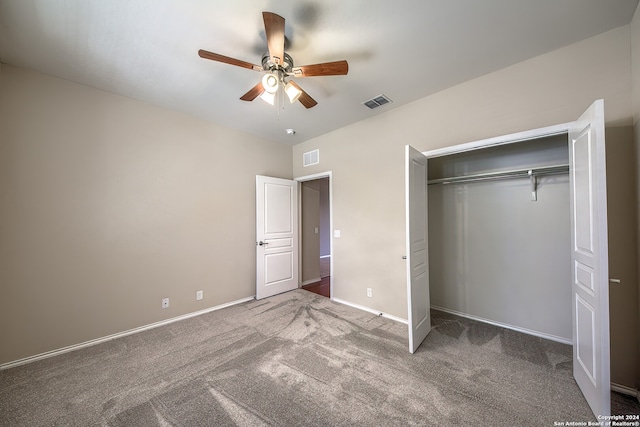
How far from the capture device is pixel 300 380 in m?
1.96

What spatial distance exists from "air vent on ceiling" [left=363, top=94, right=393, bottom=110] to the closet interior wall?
3.99ft

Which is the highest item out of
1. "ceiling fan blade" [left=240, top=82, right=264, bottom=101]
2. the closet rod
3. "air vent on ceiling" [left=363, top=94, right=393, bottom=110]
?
"air vent on ceiling" [left=363, top=94, right=393, bottom=110]

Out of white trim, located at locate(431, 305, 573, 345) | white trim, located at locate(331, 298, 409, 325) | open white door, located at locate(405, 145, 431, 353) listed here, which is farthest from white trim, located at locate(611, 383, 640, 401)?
white trim, located at locate(331, 298, 409, 325)

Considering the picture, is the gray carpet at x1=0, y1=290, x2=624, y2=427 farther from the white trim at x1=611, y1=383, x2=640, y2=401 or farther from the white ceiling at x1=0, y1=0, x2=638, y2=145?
the white ceiling at x1=0, y1=0, x2=638, y2=145

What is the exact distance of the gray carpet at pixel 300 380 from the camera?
161cm

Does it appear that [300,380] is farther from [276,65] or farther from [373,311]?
[276,65]

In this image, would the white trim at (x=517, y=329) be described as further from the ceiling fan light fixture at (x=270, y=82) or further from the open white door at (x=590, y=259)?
the ceiling fan light fixture at (x=270, y=82)

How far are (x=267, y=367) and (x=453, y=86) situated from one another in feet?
11.8

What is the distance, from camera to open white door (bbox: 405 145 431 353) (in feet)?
7.57

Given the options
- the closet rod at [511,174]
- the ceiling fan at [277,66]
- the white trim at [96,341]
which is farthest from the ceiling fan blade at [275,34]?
the white trim at [96,341]

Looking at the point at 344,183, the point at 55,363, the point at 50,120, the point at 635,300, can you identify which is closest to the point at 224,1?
the point at 50,120

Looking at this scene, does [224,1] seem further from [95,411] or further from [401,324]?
[401,324]

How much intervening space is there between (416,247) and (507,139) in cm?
141

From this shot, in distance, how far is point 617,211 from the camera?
71.8 inches
